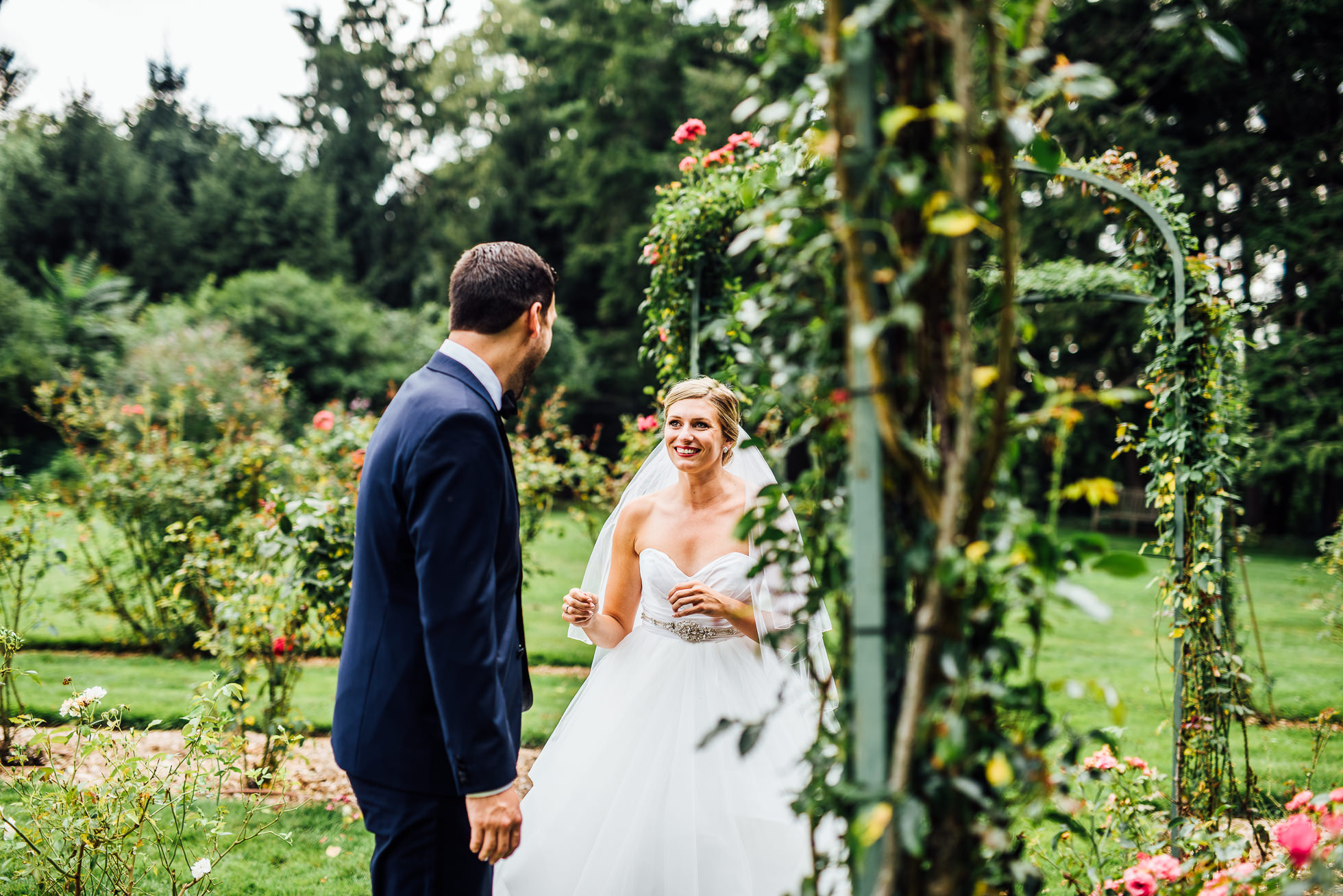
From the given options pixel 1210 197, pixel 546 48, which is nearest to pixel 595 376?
pixel 546 48

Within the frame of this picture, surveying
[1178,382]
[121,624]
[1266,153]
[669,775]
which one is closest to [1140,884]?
[669,775]

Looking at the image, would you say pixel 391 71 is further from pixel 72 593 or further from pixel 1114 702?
pixel 1114 702

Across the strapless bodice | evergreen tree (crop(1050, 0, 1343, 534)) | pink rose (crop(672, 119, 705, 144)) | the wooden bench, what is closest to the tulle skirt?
the strapless bodice

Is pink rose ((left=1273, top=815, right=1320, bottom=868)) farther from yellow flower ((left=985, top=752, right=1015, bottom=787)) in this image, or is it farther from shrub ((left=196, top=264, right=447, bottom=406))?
shrub ((left=196, top=264, right=447, bottom=406))

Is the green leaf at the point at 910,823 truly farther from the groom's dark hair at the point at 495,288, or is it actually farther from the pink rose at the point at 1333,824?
the groom's dark hair at the point at 495,288

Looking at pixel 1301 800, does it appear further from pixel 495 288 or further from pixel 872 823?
pixel 495 288

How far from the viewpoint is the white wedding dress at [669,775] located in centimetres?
260

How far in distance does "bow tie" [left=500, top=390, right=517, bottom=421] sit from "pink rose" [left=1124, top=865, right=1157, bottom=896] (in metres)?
1.86

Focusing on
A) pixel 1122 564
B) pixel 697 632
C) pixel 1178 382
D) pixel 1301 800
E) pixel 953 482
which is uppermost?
pixel 1178 382

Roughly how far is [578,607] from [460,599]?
128 centimetres

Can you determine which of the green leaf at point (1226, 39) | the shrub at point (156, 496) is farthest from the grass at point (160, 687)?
the green leaf at point (1226, 39)

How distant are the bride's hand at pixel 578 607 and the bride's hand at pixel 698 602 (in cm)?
31

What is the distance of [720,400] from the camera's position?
3242 millimetres

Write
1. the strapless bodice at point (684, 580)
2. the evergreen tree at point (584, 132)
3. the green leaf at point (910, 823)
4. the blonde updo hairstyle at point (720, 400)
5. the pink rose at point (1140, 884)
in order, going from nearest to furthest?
1. the green leaf at point (910, 823)
2. the pink rose at point (1140, 884)
3. the strapless bodice at point (684, 580)
4. the blonde updo hairstyle at point (720, 400)
5. the evergreen tree at point (584, 132)
